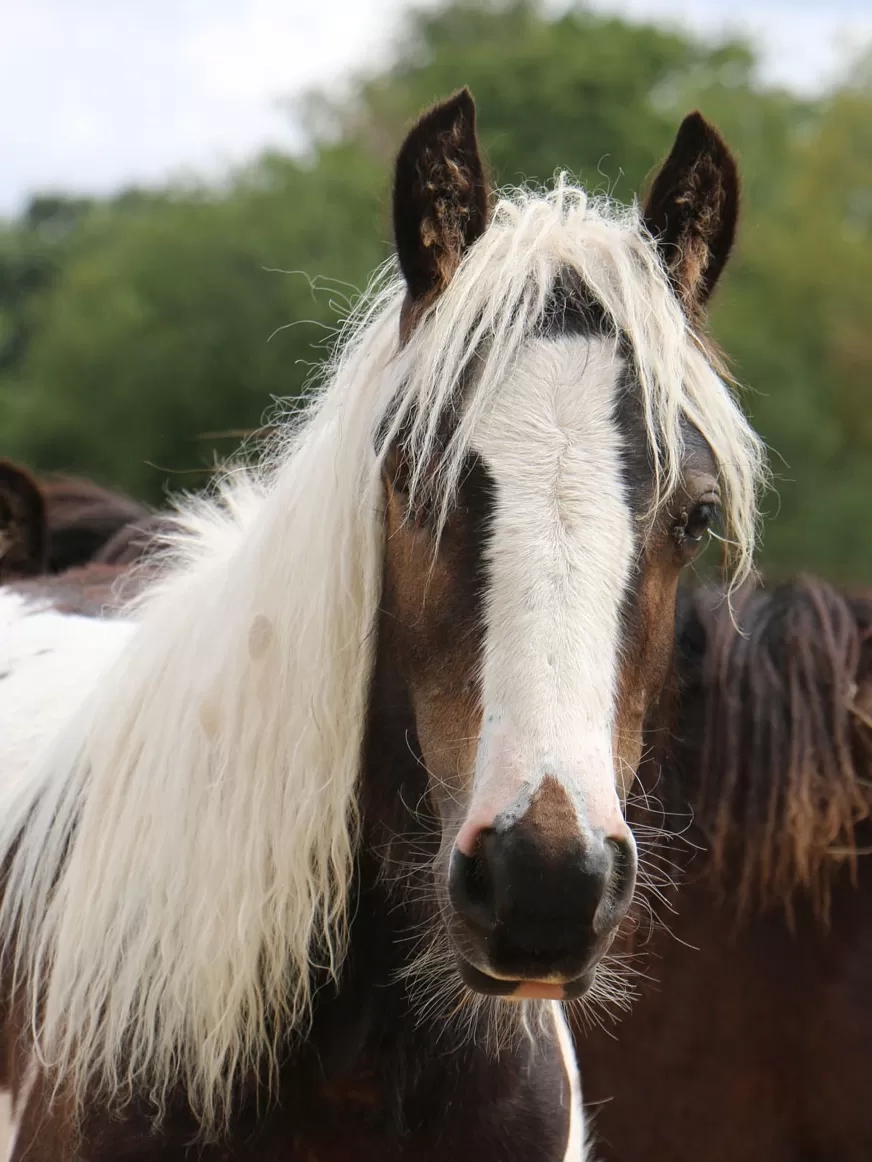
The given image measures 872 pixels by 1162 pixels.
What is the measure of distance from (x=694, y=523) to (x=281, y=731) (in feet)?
2.33

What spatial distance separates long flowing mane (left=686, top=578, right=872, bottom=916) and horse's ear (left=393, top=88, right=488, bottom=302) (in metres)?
1.56

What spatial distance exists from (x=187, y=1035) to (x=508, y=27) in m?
47.0

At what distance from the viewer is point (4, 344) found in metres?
33.6

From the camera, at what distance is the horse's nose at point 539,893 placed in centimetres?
171

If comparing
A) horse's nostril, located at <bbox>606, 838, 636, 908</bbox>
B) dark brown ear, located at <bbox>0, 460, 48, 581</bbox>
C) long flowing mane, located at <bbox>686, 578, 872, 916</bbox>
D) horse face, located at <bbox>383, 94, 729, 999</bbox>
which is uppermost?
dark brown ear, located at <bbox>0, 460, 48, 581</bbox>

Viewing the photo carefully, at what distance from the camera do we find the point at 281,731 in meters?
2.18

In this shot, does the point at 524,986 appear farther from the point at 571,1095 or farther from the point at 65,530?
the point at 65,530

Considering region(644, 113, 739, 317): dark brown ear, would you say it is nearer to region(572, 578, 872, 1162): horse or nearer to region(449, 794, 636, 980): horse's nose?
region(449, 794, 636, 980): horse's nose

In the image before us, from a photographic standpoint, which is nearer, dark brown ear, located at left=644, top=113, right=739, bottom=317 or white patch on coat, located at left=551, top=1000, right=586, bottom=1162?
dark brown ear, located at left=644, top=113, right=739, bottom=317

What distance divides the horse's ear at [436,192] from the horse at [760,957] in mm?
1634

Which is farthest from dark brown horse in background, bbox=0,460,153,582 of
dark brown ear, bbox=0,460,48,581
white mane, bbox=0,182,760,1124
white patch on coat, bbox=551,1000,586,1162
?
white patch on coat, bbox=551,1000,586,1162

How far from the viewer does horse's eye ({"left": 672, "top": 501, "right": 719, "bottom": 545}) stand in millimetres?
2090

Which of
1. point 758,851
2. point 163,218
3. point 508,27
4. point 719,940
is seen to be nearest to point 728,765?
point 758,851

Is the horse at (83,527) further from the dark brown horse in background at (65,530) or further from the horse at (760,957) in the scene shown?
the horse at (760,957)
